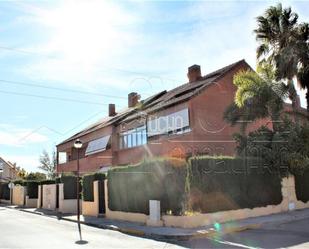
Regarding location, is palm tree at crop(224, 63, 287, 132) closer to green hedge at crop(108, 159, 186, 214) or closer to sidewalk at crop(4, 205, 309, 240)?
sidewalk at crop(4, 205, 309, 240)

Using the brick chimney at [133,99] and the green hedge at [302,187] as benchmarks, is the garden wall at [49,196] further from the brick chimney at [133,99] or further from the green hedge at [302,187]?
the green hedge at [302,187]

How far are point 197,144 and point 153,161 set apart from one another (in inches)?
313

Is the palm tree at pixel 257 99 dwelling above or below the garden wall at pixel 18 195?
above

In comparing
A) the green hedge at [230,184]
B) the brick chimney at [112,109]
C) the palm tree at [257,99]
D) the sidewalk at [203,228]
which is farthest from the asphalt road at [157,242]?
the brick chimney at [112,109]

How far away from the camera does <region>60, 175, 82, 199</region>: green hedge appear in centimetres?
→ 2879

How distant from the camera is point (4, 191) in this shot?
50719 mm

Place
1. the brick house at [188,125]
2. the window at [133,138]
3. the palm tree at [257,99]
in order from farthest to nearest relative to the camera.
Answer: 1. the window at [133,138]
2. the brick house at [188,125]
3. the palm tree at [257,99]

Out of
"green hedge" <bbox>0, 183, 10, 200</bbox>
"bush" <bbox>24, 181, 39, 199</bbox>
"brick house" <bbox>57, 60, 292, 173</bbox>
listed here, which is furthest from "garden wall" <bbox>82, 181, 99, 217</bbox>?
"green hedge" <bbox>0, 183, 10, 200</bbox>

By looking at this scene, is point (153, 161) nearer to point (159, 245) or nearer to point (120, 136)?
point (159, 245)

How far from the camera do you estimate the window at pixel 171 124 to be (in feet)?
85.3

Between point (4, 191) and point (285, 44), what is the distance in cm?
4030

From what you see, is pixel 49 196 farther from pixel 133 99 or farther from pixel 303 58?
pixel 303 58

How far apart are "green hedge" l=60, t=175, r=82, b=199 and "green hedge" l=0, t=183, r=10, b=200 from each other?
22196 millimetres

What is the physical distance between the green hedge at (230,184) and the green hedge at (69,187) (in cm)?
1403
